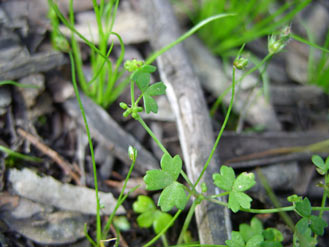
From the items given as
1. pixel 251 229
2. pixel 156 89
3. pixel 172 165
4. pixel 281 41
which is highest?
pixel 281 41

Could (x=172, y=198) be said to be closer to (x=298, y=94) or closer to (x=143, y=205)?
(x=143, y=205)

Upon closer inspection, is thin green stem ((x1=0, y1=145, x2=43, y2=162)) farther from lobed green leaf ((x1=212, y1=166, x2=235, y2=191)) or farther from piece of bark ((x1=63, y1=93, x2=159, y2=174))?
lobed green leaf ((x1=212, y1=166, x2=235, y2=191))

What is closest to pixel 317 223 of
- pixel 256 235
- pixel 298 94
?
pixel 256 235

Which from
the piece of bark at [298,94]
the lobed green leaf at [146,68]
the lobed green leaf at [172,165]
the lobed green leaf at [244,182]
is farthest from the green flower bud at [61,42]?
the piece of bark at [298,94]

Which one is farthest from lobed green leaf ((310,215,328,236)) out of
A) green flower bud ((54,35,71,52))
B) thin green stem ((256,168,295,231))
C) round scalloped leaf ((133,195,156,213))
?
green flower bud ((54,35,71,52))

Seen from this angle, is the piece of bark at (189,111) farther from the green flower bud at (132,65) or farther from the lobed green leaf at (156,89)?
the green flower bud at (132,65)

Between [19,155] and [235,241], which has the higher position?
[19,155]
